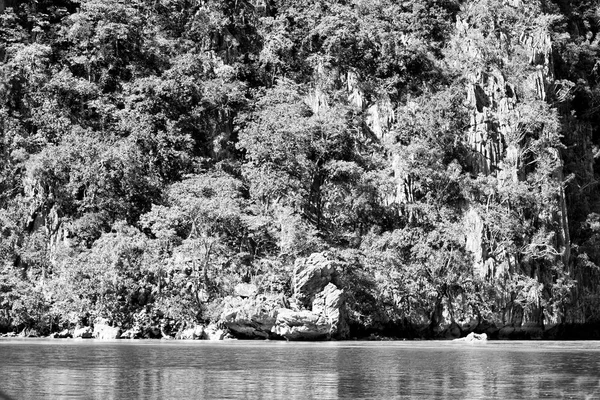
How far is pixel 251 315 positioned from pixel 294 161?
33.5 ft

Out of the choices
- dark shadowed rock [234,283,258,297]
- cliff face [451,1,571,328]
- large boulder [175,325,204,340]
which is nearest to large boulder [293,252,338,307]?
dark shadowed rock [234,283,258,297]

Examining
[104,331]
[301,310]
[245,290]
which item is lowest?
[104,331]

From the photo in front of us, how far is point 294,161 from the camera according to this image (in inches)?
1820

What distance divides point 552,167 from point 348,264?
14.3m

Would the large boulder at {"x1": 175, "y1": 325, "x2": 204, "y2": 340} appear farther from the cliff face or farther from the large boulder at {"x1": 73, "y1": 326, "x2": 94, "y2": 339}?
the cliff face

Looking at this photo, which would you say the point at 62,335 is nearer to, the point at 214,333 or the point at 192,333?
the point at 192,333

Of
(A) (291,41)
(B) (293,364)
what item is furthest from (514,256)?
(B) (293,364)

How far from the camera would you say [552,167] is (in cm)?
4900

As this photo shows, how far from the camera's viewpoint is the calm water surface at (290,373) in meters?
16.9

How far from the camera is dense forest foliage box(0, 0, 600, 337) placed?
4241 centimetres

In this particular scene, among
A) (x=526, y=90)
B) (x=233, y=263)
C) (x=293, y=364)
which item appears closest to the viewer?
(x=293, y=364)

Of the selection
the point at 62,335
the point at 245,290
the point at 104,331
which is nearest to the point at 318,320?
the point at 245,290

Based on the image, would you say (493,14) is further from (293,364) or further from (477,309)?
(293,364)

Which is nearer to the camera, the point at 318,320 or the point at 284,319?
the point at 284,319
